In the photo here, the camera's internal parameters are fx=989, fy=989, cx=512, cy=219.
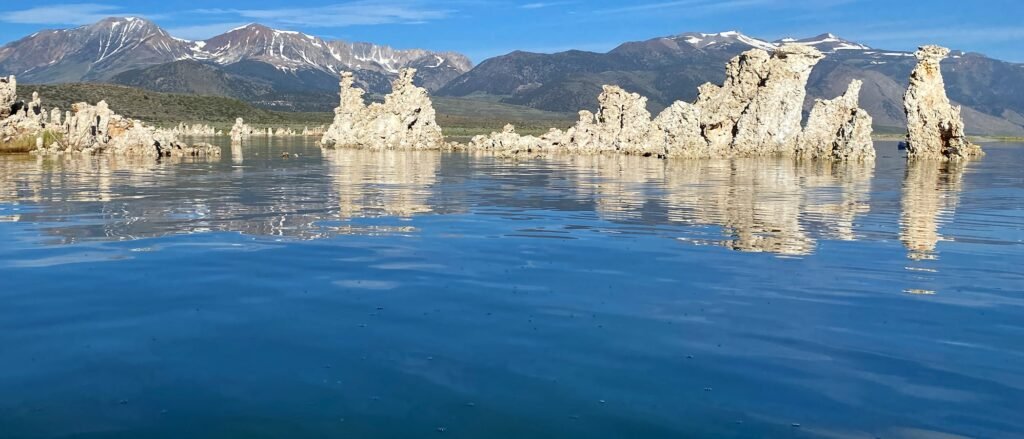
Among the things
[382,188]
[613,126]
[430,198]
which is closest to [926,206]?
[430,198]

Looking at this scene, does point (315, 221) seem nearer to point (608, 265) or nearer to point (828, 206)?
point (608, 265)

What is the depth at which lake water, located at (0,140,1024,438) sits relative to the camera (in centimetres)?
996

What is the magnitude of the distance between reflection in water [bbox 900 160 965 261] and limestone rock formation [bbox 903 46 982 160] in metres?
21.7

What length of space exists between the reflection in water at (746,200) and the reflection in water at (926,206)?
152 centimetres

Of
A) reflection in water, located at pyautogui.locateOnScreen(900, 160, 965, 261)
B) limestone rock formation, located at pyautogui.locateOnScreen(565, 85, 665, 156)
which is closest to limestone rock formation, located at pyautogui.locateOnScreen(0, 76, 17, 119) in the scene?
limestone rock formation, located at pyautogui.locateOnScreen(565, 85, 665, 156)

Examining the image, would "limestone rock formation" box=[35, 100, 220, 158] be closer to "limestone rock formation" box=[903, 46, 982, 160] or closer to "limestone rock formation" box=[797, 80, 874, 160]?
"limestone rock formation" box=[797, 80, 874, 160]

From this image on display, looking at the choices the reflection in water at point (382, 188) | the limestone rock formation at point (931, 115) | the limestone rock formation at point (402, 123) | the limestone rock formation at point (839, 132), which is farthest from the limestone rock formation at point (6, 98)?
the limestone rock formation at point (931, 115)

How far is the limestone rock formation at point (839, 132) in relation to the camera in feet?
256

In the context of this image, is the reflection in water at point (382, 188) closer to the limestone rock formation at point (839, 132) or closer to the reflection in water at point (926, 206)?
the reflection in water at point (926, 206)

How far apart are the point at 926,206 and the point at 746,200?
618cm

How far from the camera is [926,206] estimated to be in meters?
34.6

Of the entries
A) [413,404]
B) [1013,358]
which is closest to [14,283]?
[413,404]

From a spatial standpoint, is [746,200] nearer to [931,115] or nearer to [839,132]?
[839,132]

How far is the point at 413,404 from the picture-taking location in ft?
33.6
